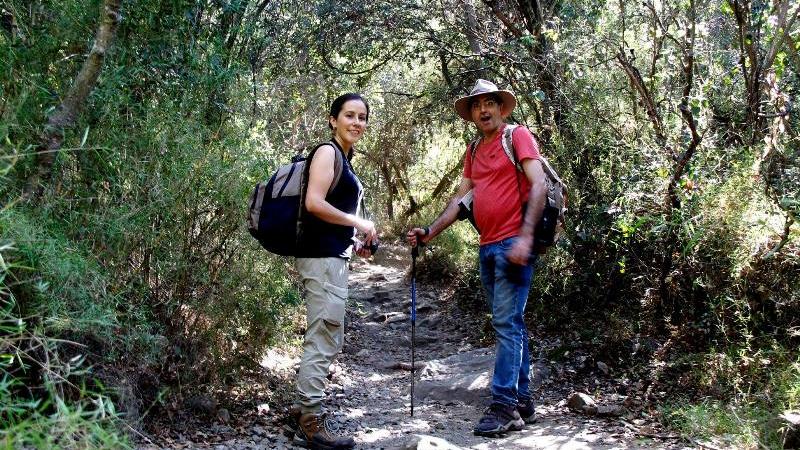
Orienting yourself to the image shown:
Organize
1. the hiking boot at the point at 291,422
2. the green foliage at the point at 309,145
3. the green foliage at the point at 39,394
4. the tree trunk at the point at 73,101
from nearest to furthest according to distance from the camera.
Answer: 1. the green foliage at the point at 39,394
2. the tree trunk at the point at 73,101
3. the green foliage at the point at 309,145
4. the hiking boot at the point at 291,422

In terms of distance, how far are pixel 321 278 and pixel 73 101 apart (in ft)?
5.56

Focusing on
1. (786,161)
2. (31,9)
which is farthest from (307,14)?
(786,161)

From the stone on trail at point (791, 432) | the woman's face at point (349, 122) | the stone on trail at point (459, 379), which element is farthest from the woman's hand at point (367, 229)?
Result: the stone on trail at point (791, 432)

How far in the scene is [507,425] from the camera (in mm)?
4668

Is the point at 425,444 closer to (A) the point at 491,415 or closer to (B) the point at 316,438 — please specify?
(B) the point at 316,438

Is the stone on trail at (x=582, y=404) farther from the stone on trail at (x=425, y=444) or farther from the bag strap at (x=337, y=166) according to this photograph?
the bag strap at (x=337, y=166)

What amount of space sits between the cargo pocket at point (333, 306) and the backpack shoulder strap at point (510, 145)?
4.90ft

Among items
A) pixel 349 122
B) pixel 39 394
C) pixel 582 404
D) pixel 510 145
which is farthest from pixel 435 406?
pixel 39 394

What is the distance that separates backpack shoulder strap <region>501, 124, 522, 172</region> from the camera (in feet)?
15.3

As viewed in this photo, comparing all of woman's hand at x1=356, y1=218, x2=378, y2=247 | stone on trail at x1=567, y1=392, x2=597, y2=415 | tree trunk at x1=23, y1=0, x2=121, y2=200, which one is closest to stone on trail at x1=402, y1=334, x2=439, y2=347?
stone on trail at x1=567, y1=392, x2=597, y2=415

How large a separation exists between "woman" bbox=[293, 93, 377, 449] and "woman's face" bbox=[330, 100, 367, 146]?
0.48 ft

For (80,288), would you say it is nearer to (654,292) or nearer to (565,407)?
(565,407)

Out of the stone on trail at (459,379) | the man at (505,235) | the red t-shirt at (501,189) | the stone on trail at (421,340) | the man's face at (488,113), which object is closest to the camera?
the man at (505,235)

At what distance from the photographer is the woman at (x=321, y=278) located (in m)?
4.11
